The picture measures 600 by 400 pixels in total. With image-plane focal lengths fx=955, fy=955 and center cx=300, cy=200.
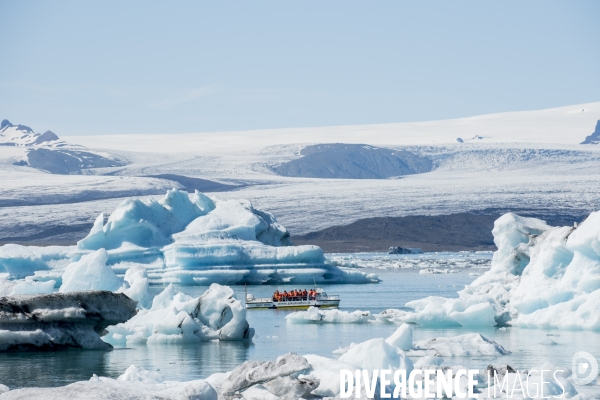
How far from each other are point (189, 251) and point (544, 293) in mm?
15502

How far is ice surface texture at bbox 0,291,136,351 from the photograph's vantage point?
1091cm

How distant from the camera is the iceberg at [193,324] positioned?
1343 cm

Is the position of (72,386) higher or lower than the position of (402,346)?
higher

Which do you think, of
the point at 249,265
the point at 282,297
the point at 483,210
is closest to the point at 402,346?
the point at 282,297

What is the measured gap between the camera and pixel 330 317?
56.0 ft

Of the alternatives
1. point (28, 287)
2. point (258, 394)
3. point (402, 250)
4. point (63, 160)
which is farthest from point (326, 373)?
point (63, 160)

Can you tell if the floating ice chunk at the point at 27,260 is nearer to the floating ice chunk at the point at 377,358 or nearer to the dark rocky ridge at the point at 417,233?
the floating ice chunk at the point at 377,358

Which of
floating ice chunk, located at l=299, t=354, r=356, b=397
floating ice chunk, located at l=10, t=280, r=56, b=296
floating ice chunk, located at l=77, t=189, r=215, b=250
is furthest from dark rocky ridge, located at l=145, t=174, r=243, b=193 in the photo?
floating ice chunk, located at l=299, t=354, r=356, b=397

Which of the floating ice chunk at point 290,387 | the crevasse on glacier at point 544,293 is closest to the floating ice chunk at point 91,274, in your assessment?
the crevasse on glacier at point 544,293

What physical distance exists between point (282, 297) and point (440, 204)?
143 ft

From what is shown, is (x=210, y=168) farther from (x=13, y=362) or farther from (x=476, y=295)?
(x=13, y=362)

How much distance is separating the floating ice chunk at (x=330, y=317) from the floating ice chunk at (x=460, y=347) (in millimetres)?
4641

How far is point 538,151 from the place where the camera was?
8738 cm

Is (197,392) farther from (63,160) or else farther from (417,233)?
(63,160)
